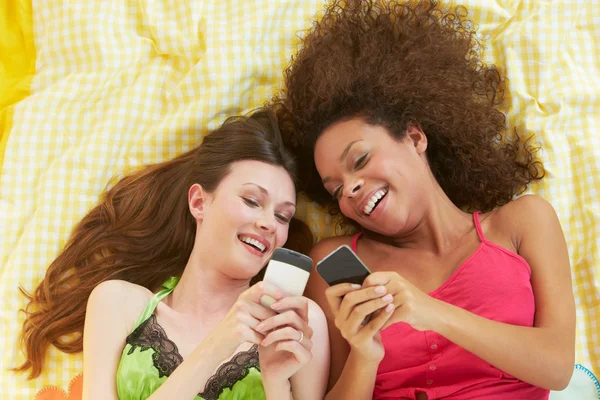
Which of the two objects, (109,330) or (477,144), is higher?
(477,144)

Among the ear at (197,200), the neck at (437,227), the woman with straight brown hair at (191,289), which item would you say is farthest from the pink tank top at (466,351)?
the ear at (197,200)

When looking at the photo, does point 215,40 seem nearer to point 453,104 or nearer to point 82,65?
point 82,65

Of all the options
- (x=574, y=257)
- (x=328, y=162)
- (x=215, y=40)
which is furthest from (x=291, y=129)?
(x=574, y=257)

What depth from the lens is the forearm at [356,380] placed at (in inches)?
77.8

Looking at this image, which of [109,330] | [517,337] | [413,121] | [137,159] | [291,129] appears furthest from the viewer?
[137,159]

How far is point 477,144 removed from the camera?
2.43 m

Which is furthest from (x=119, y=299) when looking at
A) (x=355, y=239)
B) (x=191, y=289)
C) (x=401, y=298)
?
(x=401, y=298)

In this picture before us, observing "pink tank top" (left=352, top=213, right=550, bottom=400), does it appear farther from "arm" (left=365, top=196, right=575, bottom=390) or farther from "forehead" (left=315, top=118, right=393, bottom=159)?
"forehead" (left=315, top=118, right=393, bottom=159)

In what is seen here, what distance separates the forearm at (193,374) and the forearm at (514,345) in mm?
622

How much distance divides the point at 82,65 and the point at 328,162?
4.00 ft

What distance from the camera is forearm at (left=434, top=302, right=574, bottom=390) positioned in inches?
75.4

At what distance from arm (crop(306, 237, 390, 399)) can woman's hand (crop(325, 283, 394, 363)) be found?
0.03 metres

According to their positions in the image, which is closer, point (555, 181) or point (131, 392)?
point (131, 392)

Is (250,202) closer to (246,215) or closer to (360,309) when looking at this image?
(246,215)
